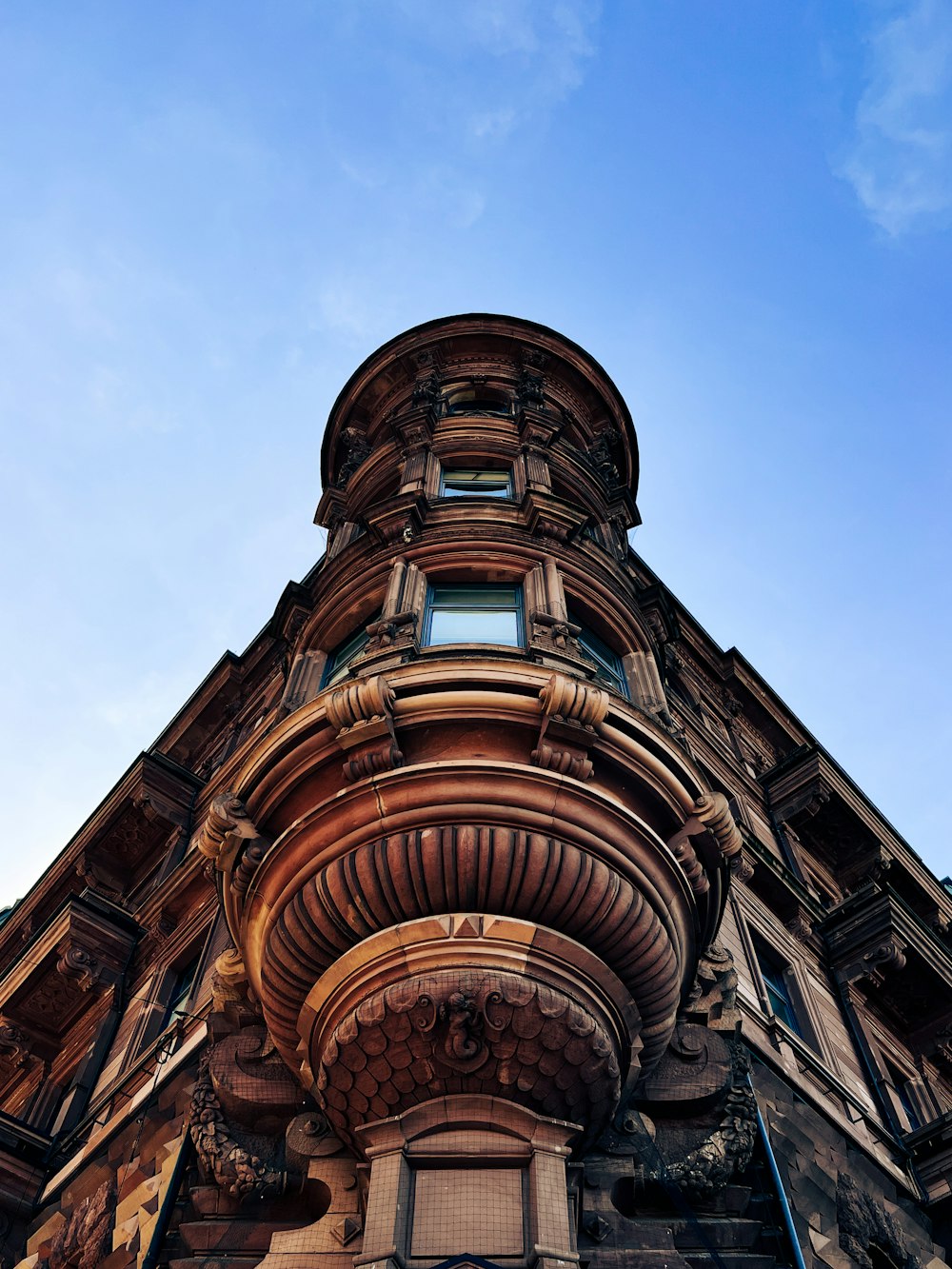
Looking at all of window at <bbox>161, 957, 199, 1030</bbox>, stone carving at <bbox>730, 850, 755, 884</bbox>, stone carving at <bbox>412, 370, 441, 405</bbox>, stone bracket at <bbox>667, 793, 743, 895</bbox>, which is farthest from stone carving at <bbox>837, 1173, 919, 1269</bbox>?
stone carving at <bbox>412, 370, 441, 405</bbox>

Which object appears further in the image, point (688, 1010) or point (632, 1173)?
point (688, 1010)

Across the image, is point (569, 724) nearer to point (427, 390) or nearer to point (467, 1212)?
point (467, 1212)

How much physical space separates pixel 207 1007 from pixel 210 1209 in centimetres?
332

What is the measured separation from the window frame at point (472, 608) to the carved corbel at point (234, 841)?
2.91m

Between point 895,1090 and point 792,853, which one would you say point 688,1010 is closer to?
point 895,1090

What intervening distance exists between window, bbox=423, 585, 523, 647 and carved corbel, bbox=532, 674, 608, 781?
8.32ft

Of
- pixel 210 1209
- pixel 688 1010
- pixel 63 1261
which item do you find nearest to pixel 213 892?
pixel 63 1261

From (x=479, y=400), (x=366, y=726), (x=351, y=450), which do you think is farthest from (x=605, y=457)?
(x=366, y=726)

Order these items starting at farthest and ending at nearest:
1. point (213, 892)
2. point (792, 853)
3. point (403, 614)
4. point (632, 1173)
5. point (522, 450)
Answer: point (792, 853), point (522, 450), point (213, 892), point (403, 614), point (632, 1173)

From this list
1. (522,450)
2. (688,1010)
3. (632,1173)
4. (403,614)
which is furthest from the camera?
(522,450)

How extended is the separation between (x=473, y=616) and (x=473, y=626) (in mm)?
310

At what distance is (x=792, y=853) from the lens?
20.3m

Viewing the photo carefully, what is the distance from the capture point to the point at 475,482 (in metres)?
17.9

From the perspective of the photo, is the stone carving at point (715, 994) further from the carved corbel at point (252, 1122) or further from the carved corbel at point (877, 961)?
the carved corbel at point (877, 961)
